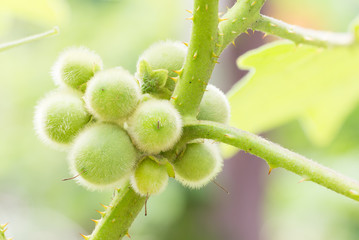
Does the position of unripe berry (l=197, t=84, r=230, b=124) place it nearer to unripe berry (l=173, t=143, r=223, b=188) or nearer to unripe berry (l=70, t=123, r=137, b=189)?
unripe berry (l=173, t=143, r=223, b=188)

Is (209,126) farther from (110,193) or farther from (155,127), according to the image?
(110,193)

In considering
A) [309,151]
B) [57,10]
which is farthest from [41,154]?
[57,10]

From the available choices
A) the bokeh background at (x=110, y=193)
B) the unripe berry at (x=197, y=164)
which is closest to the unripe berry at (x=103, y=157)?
the unripe berry at (x=197, y=164)

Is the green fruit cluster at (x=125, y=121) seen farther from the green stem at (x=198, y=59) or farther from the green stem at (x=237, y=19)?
the green stem at (x=237, y=19)

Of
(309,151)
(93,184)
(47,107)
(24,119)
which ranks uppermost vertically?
(47,107)

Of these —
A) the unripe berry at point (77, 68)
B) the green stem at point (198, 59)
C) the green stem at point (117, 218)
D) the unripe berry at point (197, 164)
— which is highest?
the green stem at point (198, 59)

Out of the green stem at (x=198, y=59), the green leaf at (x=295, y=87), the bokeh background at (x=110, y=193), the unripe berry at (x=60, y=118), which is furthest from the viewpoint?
the bokeh background at (x=110, y=193)

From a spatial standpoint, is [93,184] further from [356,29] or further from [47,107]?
[356,29]
